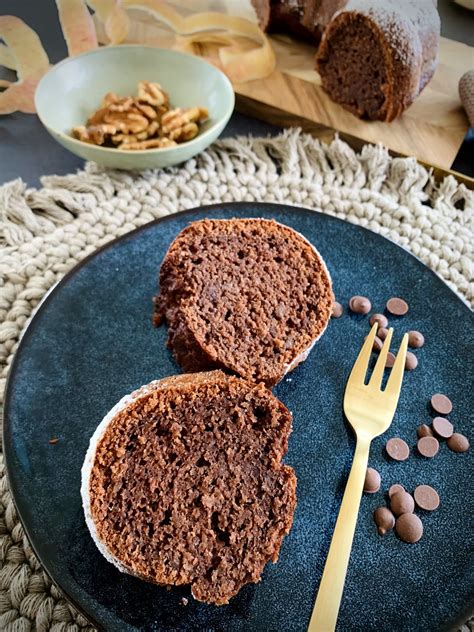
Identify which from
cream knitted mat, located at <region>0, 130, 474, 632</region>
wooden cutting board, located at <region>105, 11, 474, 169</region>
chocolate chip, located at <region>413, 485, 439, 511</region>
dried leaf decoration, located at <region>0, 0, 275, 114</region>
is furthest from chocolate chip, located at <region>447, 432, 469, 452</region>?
dried leaf decoration, located at <region>0, 0, 275, 114</region>

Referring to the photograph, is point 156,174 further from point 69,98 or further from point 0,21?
point 0,21

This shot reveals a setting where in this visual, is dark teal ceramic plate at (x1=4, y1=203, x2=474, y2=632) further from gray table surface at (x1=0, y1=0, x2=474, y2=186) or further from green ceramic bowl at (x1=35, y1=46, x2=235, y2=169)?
gray table surface at (x1=0, y1=0, x2=474, y2=186)

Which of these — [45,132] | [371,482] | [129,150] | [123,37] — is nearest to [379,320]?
[371,482]

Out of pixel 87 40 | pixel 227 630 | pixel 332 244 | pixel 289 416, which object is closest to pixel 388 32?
pixel 332 244

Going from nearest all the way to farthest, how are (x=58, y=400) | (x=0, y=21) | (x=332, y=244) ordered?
(x=58, y=400) < (x=332, y=244) < (x=0, y=21)

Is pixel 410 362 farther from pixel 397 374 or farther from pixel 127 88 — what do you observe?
pixel 127 88

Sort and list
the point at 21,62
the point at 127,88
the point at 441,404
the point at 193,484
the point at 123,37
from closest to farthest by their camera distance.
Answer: the point at 193,484 < the point at 441,404 < the point at 21,62 < the point at 127,88 < the point at 123,37

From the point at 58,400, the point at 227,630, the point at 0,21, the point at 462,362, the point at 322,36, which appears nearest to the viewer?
the point at 227,630
